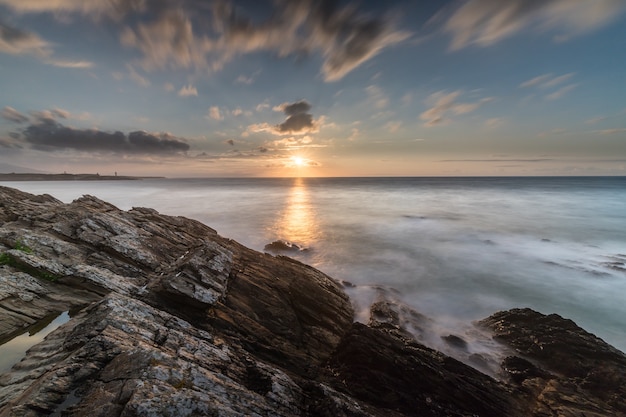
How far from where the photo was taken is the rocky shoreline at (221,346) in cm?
674

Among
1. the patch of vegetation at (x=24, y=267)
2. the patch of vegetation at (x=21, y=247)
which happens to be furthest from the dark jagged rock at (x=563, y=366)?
the patch of vegetation at (x=21, y=247)

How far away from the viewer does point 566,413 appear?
9758mm

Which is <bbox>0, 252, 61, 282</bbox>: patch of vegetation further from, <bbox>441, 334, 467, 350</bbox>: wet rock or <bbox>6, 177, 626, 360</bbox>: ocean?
<bbox>441, 334, 467, 350</bbox>: wet rock

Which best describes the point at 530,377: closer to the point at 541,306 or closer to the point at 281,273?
the point at 541,306

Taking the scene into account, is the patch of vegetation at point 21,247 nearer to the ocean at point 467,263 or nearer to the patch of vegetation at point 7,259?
the patch of vegetation at point 7,259

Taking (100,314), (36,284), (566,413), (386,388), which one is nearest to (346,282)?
(386,388)

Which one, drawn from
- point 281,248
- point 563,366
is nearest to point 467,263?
point 563,366

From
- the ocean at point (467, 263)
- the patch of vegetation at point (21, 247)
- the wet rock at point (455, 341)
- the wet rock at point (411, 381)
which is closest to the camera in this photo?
the wet rock at point (411, 381)

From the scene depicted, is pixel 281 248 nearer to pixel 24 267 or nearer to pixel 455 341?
pixel 455 341

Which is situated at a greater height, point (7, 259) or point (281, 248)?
point (7, 259)

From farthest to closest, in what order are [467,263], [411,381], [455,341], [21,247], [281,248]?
[281,248] < [467,263] < [455,341] < [21,247] < [411,381]

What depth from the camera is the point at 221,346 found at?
962cm

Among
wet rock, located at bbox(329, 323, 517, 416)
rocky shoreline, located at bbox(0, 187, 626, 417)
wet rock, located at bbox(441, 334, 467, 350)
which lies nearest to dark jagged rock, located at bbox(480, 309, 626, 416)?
rocky shoreline, located at bbox(0, 187, 626, 417)

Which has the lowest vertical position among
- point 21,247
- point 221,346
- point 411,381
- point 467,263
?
point 467,263
